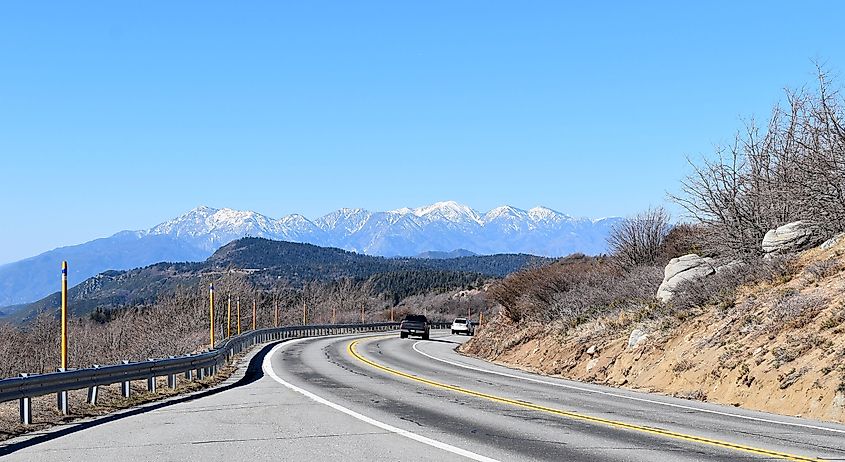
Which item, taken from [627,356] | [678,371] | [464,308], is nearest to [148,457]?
[678,371]

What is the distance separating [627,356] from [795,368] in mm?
7795

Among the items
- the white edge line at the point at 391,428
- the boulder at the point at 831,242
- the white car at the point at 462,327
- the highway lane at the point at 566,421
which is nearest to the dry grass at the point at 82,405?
the white edge line at the point at 391,428

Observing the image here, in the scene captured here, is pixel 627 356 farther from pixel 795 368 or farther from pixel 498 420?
pixel 498 420

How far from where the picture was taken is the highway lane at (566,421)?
10.9 meters

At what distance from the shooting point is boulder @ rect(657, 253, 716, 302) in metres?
28.7

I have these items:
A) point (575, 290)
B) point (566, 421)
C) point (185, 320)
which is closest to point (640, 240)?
point (575, 290)

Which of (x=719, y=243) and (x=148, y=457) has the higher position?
(x=719, y=243)

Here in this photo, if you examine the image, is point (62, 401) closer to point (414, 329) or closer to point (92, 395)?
point (92, 395)

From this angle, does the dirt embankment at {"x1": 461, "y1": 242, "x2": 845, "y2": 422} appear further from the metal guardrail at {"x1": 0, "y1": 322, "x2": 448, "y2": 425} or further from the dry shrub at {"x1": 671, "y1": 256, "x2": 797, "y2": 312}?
the metal guardrail at {"x1": 0, "y1": 322, "x2": 448, "y2": 425}

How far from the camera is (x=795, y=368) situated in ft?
56.9

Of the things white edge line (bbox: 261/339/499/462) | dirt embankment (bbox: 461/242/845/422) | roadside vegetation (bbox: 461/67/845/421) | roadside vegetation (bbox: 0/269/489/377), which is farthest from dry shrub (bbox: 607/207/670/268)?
roadside vegetation (bbox: 0/269/489/377)

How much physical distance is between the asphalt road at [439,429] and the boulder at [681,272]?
8.41 meters

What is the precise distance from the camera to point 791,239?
26.8 metres

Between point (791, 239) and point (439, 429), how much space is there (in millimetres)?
17637
